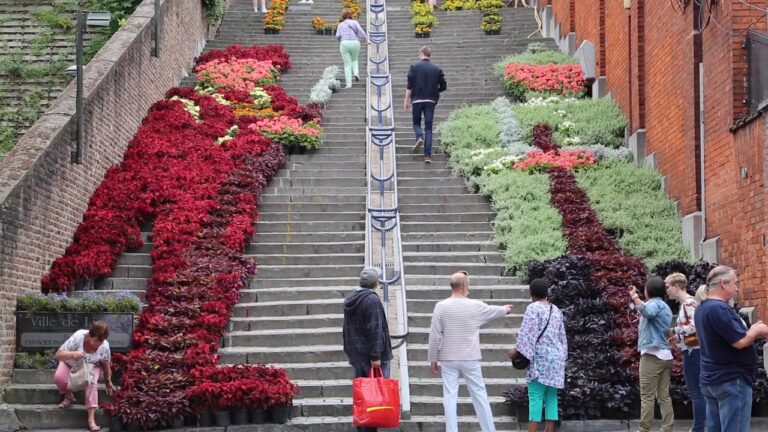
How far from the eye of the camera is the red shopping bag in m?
11.1

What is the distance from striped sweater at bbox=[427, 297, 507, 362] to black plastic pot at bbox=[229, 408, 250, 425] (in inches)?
93.5

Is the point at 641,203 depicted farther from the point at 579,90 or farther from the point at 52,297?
the point at 52,297

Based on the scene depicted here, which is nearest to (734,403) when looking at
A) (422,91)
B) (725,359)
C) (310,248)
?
(725,359)

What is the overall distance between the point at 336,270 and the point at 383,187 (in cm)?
178

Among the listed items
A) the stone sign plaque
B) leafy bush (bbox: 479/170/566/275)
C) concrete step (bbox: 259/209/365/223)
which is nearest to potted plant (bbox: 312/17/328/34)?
leafy bush (bbox: 479/170/566/275)

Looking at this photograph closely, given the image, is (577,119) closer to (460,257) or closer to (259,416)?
(460,257)

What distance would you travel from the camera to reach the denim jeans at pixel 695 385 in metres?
11.2

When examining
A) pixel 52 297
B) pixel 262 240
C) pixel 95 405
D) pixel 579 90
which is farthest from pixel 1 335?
pixel 579 90

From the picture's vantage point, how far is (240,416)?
12.8 metres

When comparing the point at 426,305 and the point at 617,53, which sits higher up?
the point at 617,53

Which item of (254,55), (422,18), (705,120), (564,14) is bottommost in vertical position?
(705,120)

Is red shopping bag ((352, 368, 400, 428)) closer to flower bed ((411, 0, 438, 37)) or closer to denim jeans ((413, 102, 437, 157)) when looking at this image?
denim jeans ((413, 102, 437, 157))

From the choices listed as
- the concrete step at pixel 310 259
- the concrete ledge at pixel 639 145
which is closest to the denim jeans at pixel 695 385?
the concrete step at pixel 310 259

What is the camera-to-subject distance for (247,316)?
15.4 meters
